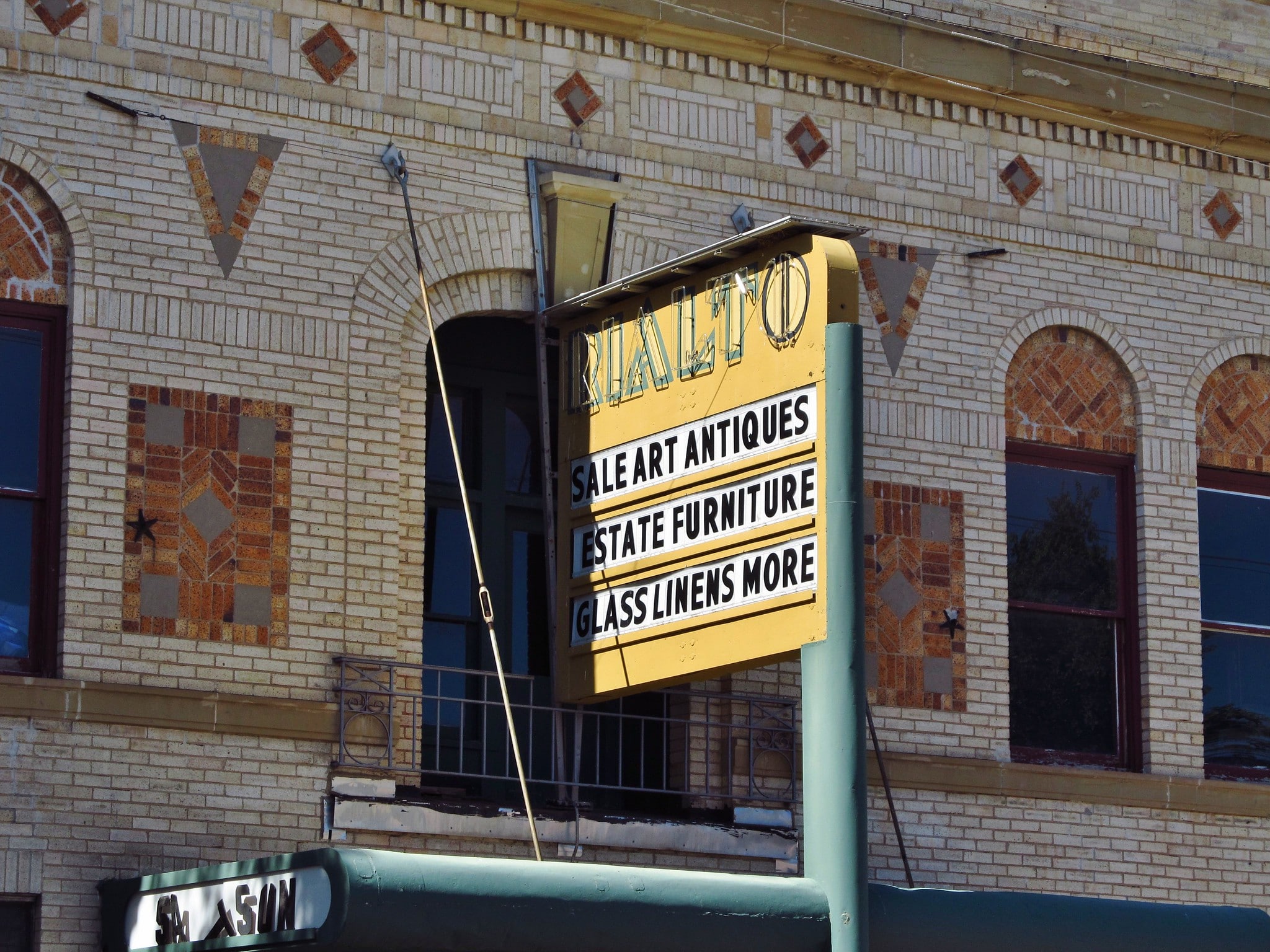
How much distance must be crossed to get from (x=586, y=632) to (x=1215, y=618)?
510 centimetres

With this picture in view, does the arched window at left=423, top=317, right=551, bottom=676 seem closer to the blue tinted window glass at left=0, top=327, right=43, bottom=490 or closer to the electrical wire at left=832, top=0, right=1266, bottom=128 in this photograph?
the blue tinted window glass at left=0, top=327, right=43, bottom=490

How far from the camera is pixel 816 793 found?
11.2 m

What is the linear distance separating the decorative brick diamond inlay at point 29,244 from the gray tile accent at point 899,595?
539 centimetres

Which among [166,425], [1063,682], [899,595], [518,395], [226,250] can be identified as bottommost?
[1063,682]

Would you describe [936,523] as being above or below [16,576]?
above

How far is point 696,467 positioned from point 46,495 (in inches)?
138

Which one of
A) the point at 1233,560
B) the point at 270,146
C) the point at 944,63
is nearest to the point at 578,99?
the point at 270,146

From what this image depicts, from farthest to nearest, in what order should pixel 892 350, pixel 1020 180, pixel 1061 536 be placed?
1. pixel 1020 180
2. pixel 1061 536
3. pixel 892 350

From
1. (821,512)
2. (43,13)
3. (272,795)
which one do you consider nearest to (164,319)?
(43,13)

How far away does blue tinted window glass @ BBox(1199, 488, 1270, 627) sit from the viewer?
15.9 metres

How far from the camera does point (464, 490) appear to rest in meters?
12.3

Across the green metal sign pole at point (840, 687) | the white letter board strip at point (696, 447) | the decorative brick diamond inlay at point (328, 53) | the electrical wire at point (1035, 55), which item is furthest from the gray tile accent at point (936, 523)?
the decorative brick diamond inlay at point (328, 53)

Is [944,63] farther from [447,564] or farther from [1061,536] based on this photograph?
[447,564]

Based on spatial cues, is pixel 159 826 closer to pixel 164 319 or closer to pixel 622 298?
pixel 164 319
